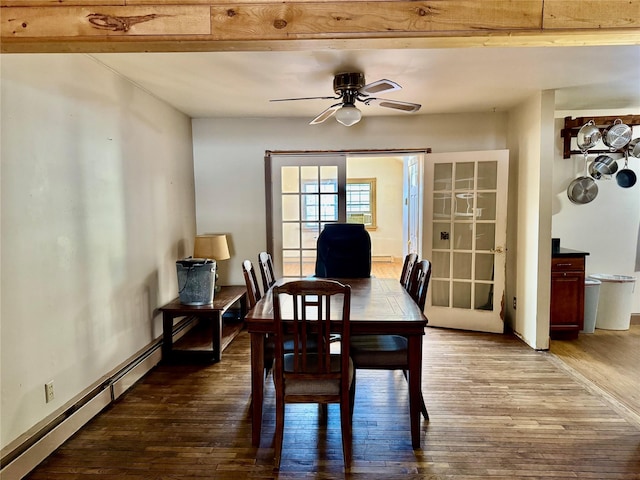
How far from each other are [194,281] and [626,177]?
14.9 feet

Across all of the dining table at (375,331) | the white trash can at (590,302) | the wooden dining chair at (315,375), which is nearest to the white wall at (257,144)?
the white trash can at (590,302)

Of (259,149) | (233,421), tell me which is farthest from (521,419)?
(259,149)

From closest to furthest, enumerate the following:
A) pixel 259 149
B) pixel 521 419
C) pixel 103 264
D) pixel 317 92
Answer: pixel 521 419 → pixel 103 264 → pixel 317 92 → pixel 259 149

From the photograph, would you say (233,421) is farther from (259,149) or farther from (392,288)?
(259,149)

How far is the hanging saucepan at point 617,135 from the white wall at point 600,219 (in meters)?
0.31

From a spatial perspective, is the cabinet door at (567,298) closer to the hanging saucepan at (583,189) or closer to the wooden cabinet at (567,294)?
the wooden cabinet at (567,294)

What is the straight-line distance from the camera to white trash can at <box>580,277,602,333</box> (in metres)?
3.98

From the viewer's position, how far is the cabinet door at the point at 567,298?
382 cm

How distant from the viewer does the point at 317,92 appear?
3.40m

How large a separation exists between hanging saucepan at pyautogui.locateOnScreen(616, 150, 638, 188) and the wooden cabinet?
116 cm

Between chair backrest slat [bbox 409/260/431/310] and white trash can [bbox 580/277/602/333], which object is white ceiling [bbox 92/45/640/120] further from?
white trash can [bbox 580/277/602/333]

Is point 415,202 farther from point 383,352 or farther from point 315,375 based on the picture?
point 315,375

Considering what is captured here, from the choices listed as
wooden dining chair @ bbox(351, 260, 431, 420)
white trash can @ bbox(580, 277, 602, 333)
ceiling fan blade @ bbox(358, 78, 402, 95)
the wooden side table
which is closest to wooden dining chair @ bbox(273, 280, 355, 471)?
wooden dining chair @ bbox(351, 260, 431, 420)

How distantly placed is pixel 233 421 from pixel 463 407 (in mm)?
1493
